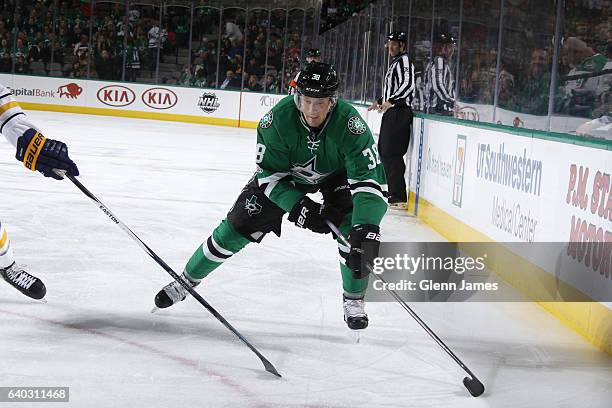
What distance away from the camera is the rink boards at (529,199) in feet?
12.2

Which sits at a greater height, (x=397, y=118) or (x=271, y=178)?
(x=397, y=118)

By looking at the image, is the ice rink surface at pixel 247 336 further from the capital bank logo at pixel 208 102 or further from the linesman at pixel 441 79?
the capital bank logo at pixel 208 102

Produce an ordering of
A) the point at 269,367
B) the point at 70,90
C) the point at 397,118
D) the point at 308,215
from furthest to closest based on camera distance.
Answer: the point at 70,90
the point at 397,118
the point at 308,215
the point at 269,367

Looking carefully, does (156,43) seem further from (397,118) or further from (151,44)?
(397,118)

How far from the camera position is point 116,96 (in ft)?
58.5

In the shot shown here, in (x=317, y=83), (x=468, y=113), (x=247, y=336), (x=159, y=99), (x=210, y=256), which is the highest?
(x=317, y=83)

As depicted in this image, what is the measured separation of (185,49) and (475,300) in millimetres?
15404

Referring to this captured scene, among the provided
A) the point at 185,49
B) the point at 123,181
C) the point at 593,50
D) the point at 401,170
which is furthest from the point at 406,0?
the point at 185,49

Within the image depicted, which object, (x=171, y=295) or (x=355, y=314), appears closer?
(x=355, y=314)

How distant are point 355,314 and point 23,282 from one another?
4.57ft

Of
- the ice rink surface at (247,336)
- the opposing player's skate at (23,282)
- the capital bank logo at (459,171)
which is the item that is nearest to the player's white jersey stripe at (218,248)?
the ice rink surface at (247,336)

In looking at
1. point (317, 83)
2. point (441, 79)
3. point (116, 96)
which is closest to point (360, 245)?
point (317, 83)

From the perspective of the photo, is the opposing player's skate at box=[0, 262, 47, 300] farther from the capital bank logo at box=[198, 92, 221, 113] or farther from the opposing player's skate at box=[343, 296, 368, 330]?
the capital bank logo at box=[198, 92, 221, 113]

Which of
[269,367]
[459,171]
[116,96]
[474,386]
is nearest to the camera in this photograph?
[474,386]
